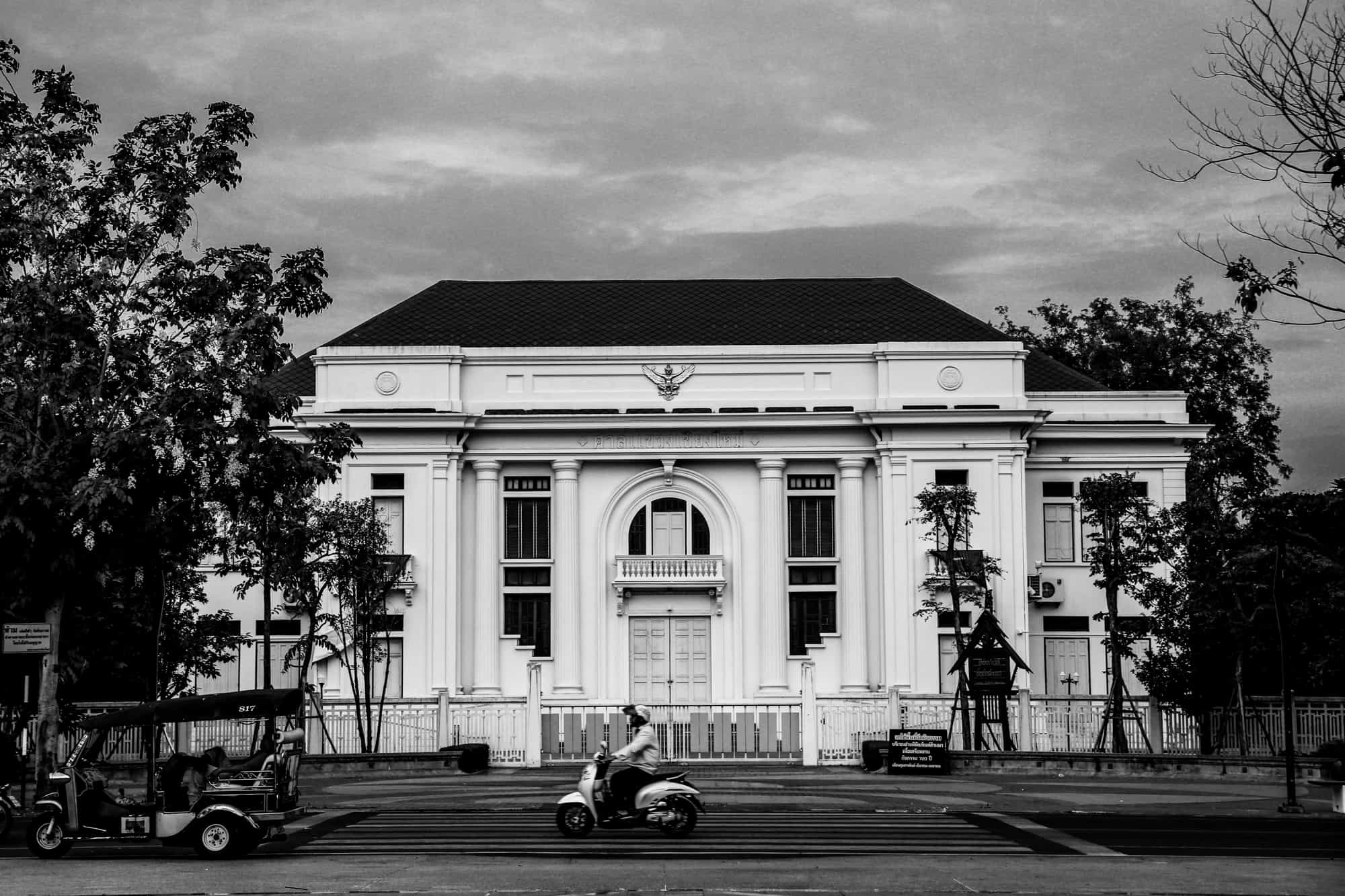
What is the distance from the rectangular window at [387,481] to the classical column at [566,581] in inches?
166

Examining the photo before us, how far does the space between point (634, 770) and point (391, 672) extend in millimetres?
28227

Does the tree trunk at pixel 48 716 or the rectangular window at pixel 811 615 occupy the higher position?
the rectangular window at pixel 811 615

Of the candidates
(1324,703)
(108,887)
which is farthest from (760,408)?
(108,887)

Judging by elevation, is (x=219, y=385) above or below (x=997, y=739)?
above

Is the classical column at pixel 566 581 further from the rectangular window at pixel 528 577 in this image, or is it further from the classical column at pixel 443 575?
the classical column at pixel 443 575

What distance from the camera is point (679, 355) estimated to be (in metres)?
50.5

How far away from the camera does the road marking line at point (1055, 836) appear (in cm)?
2006

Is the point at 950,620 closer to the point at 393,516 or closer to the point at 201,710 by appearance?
the point at 393,516

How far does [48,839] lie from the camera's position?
19938mm

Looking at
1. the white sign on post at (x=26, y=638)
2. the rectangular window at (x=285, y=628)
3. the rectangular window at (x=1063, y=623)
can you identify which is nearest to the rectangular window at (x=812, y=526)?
the rectangular window at (x=1063, y=623)

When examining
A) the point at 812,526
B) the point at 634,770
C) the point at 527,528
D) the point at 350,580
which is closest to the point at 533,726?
the point at 350,580

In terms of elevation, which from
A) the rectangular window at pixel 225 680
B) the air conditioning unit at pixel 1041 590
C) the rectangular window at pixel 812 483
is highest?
the rectangular window at pixel 812 483

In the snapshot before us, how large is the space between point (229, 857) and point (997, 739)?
25.3m

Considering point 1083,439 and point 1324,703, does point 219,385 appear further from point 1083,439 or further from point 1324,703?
point 1083,439
